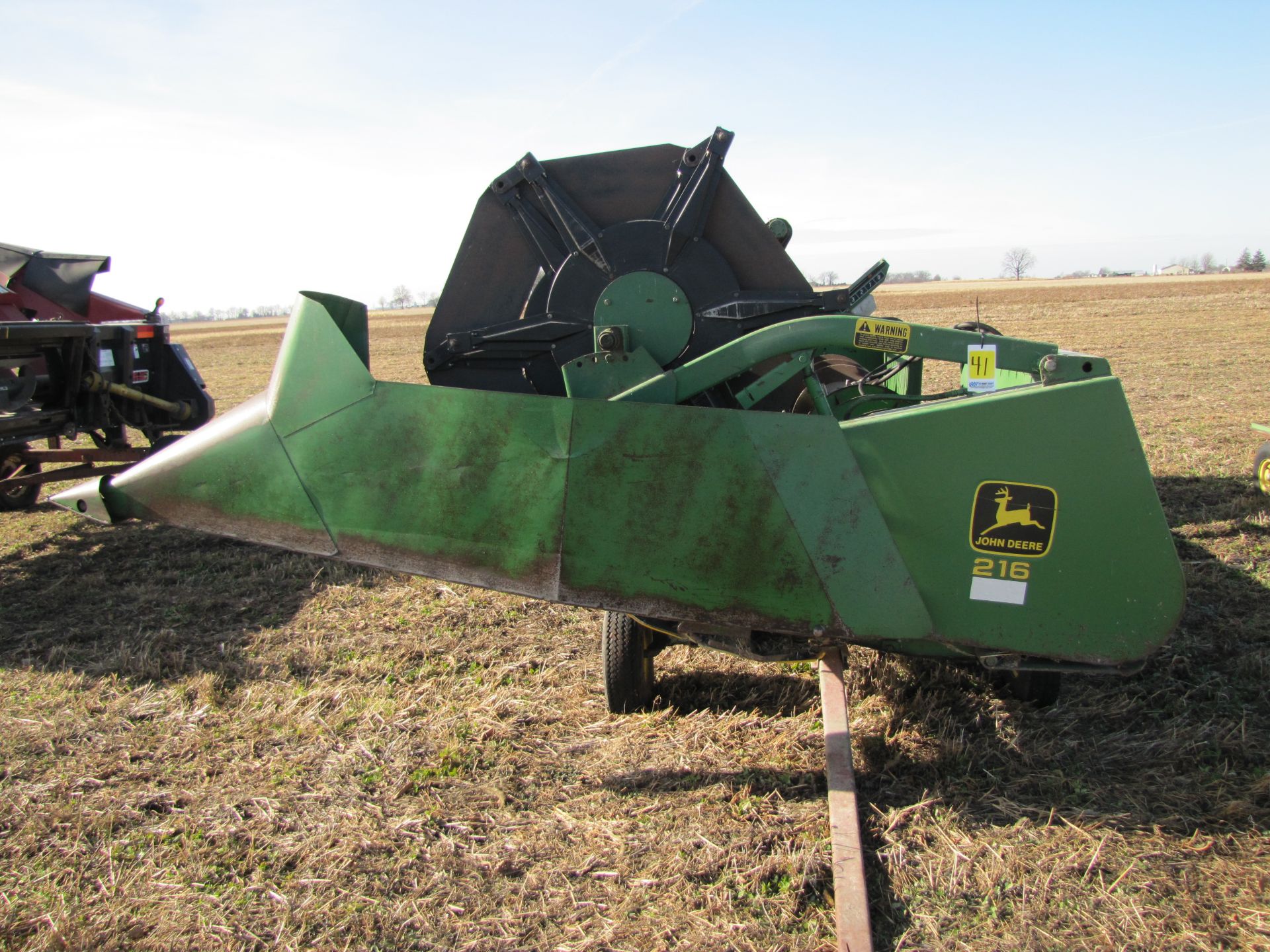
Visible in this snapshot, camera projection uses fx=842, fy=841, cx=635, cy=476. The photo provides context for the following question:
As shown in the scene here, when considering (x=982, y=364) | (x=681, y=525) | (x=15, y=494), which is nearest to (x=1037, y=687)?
(x=982, y=364)

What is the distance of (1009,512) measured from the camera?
2365 mm

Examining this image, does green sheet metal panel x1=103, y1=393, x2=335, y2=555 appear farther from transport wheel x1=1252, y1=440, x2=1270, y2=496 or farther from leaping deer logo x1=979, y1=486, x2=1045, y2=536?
transport wheel x1=1252, y1=440, x2=1270, y2=496

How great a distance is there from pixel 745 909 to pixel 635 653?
114 centimetres

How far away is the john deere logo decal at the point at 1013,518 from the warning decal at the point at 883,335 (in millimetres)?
529

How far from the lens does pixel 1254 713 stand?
10.0 ft

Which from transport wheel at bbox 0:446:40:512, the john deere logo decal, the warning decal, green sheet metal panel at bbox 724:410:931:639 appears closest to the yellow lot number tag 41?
the warning decal

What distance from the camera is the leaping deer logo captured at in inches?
92.9

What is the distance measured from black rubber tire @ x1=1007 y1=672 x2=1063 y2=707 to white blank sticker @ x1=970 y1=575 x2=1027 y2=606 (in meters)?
0.90

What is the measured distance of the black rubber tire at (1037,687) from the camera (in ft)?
10.2

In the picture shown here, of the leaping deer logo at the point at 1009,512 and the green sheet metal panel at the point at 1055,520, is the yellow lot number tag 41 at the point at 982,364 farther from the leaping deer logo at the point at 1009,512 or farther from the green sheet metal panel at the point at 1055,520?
the leaping deer logo at the point at 1009,512

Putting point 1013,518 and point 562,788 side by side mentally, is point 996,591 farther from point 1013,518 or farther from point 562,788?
point 562,788

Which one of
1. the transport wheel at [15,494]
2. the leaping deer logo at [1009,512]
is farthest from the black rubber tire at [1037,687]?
the transport wheel at [15,494]

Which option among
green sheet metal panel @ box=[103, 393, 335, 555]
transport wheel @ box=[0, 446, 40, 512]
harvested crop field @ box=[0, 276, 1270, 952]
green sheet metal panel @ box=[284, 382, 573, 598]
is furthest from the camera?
transport wheel @ box=[0, 446, 40, 512]

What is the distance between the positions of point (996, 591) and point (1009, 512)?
226 mm
